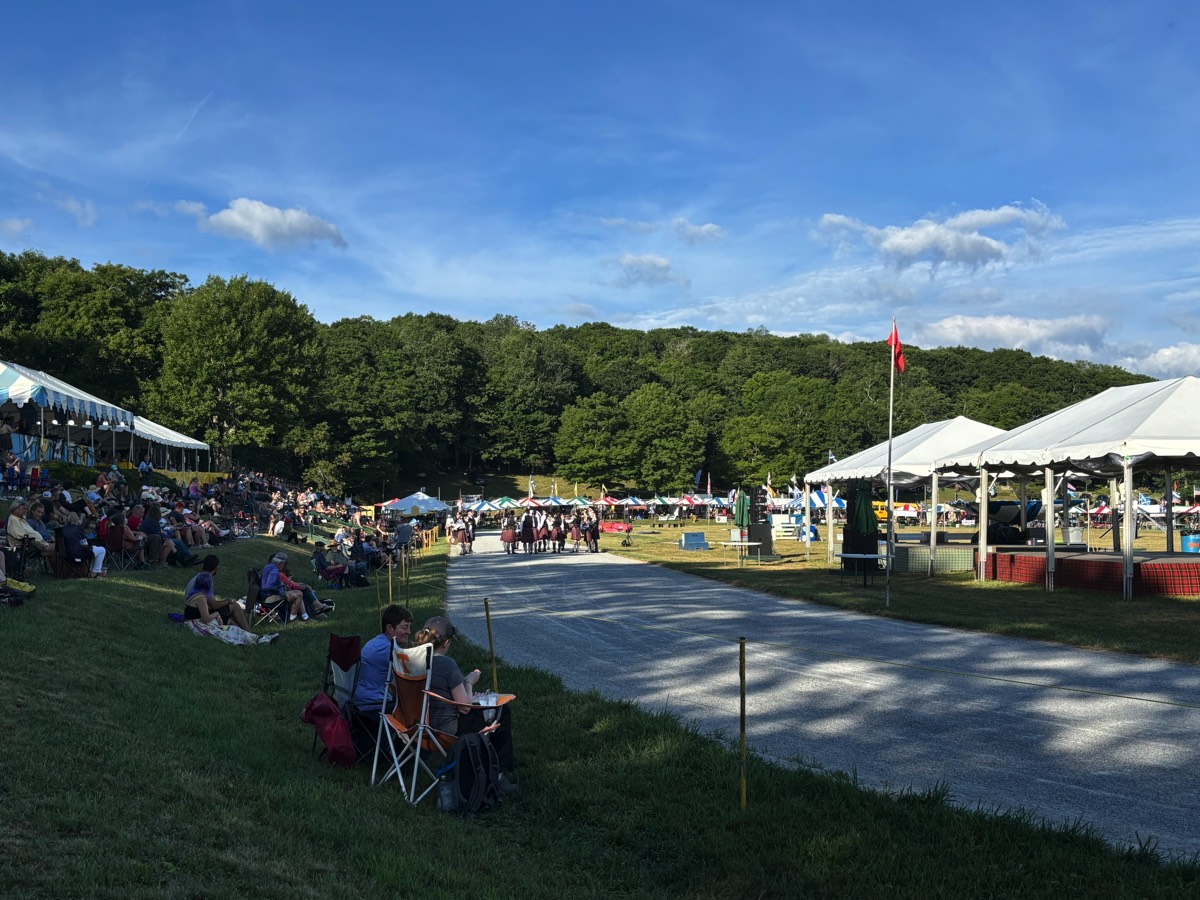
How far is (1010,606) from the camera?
1819 centimetres

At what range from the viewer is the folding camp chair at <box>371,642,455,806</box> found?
748cm

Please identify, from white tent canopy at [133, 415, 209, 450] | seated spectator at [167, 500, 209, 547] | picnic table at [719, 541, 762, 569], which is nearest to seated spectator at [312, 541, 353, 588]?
seated spectator at [167, 500, 209, 547]

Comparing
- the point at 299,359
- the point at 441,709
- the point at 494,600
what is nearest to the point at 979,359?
the point at 299,359

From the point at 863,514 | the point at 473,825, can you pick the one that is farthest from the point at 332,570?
the point at 473,825

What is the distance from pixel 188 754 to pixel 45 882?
265 cm

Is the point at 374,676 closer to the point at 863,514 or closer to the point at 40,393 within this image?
the point at 40,393

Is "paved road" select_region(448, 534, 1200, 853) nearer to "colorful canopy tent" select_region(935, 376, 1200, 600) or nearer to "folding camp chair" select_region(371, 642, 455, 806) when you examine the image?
"folding camp chair" select_region(371, 642, 455, 806)

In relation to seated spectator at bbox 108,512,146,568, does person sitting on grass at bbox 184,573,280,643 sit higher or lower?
lower

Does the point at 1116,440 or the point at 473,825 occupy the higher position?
the point at 1116,440

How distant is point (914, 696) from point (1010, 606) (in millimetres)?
9174

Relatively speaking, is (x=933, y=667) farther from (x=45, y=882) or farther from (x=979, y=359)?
(x=979, y=359)

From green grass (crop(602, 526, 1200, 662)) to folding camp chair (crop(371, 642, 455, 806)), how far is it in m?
9.68

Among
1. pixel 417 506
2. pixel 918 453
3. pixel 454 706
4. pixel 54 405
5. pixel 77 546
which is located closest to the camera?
pixel 454 706

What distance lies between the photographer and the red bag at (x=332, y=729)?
7688 mm
